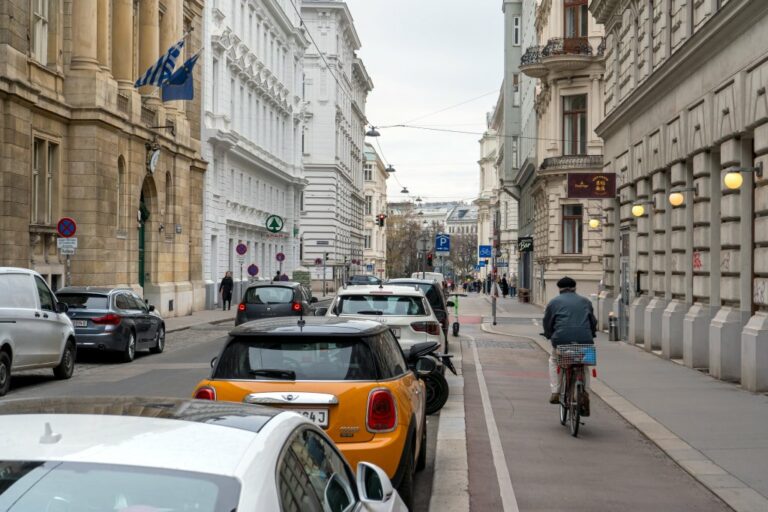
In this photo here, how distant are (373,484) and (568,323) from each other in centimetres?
822

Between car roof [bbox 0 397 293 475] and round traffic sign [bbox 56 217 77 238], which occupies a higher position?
round traffic sign [bbox 56 217 77 238]

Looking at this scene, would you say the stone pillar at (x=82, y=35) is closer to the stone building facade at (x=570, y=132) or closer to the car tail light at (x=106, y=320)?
the car tail light at (x=106, y=320)

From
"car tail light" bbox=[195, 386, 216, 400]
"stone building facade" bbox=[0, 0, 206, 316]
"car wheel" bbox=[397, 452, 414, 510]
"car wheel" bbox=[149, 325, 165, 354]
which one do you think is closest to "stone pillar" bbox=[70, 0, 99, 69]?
"stone building facade" bbox=[0, 0, 206, 316]

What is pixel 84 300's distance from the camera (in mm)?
21719

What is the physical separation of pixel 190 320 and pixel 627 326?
1742 cm

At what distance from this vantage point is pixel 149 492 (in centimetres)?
312

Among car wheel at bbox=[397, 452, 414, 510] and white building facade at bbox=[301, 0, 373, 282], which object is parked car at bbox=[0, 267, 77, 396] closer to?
car wheel at bbox=[397, 452, 414, 510]

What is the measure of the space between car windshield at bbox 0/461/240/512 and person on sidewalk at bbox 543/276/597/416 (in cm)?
955

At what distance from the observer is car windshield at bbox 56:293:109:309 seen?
2166cm

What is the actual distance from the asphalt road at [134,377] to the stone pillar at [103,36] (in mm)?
11782

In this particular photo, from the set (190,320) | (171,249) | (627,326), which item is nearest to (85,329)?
(627,326)

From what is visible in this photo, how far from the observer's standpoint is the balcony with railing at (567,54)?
44750mm

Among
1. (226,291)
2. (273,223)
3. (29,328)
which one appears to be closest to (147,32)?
(226,291)

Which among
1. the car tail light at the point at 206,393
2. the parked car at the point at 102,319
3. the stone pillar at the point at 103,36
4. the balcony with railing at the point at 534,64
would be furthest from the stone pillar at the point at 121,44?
the car tail light at the point at 206,393
